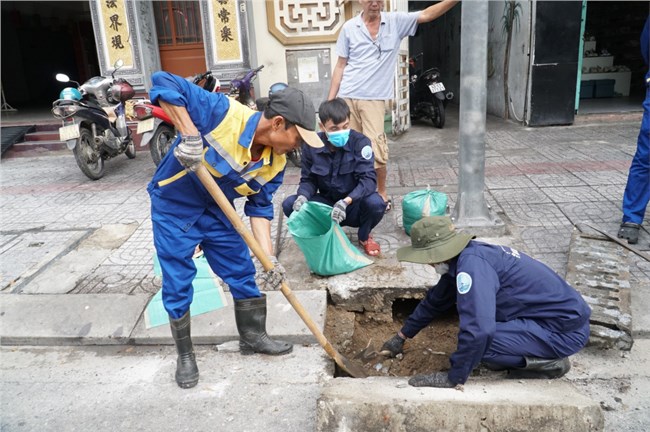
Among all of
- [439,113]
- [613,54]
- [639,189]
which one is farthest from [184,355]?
[613,54]

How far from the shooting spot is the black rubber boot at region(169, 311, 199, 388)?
2.71 m

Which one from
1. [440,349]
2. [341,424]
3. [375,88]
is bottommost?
[440,349]

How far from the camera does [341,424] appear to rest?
222 centimetres

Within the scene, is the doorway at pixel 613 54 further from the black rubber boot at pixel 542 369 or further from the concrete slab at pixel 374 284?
the black rubber boot at pixel 542 369

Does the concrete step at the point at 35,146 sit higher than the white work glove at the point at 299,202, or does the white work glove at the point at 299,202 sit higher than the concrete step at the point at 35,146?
the white work glove at the point at 299,202

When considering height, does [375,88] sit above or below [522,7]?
below

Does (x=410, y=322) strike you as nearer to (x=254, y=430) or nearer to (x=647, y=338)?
(x=254, y=430)

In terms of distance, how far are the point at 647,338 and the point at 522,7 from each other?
714 cm

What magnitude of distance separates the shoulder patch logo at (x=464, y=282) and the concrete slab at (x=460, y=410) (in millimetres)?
455

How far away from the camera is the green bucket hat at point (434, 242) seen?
2436mm

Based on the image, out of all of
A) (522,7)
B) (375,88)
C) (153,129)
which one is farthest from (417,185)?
(522,7)

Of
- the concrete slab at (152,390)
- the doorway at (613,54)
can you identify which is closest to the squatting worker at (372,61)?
the concrete slab at (152,390)

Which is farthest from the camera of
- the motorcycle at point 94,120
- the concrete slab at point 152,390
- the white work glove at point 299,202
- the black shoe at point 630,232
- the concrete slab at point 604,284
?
the motorcycle at point 94,120

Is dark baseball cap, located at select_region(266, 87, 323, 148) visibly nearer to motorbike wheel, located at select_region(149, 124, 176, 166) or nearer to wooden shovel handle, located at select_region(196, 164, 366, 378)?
wooden shovel handle, located at select_region(196, 164, 366, 378)
